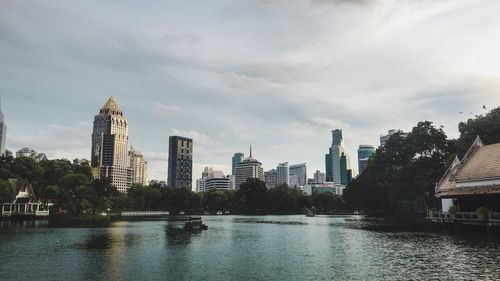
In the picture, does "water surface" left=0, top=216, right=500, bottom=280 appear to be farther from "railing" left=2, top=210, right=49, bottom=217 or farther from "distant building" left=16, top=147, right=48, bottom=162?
"distant building" left=16, top=147, right=48, bottom=162

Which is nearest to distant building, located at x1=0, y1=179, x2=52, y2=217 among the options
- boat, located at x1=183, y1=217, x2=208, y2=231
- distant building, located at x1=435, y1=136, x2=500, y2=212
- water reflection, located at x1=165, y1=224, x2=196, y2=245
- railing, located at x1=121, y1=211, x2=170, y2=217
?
railing, located at x1=121, y1=211, x2=170, y2=217

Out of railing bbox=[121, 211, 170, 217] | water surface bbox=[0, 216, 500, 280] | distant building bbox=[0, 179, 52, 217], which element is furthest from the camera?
railing bbox=[121, 211, 170, 217]

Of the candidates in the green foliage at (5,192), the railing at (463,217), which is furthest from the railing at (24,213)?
the railing at (463,217)

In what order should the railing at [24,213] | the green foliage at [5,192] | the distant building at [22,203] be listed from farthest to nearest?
the distant building at [22,203] → the railing at [24,213] → the green foliage at [5,192]

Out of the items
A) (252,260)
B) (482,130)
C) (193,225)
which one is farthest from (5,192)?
(482,130)

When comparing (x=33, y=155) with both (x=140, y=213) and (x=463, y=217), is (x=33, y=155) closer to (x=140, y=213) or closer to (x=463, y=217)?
(x=140, y=213)

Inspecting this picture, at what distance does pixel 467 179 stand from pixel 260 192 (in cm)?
13987

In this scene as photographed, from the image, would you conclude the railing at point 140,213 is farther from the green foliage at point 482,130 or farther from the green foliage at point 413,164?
the green foliage at point 482,130

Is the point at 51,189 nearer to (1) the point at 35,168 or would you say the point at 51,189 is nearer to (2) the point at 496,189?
(1) the point at 35,168

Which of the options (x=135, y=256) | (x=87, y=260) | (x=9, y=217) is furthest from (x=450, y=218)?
(x=9, y=217)

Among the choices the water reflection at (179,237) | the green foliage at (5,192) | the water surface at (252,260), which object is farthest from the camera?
the green foliage at (5,192)

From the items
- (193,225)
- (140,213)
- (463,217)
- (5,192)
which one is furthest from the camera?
(140,213)

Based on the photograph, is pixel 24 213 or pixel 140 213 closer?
pixel 24 213

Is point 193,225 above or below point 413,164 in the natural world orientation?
below
